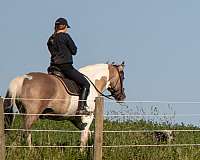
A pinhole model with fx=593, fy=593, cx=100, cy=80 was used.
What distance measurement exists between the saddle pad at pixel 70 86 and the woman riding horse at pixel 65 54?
0.29ft

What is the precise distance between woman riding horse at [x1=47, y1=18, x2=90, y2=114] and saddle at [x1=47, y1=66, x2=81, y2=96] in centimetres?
6

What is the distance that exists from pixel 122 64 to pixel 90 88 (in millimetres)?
1640

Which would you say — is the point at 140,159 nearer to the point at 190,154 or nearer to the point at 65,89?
the point at 190,154

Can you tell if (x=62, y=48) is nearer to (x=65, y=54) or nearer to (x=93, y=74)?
(x=65, y=54)

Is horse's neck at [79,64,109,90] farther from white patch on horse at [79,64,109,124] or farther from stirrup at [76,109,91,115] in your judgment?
stirrup at [76,109,91,115]

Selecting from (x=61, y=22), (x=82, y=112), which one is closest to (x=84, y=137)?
(x=82, y=112)

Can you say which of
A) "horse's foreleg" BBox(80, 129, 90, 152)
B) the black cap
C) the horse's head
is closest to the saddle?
"horse's foreleg" BBox(80, 129, 90, 152)

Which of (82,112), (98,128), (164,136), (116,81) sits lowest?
(98,128)

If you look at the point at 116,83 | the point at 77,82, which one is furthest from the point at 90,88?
the point at 116,83

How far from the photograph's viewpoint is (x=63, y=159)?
384 inches

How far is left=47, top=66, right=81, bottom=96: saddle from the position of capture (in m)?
11.2

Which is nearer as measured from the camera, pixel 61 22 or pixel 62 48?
pixel 62 48

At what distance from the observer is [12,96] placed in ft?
34.9

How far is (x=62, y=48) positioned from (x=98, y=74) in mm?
1487
